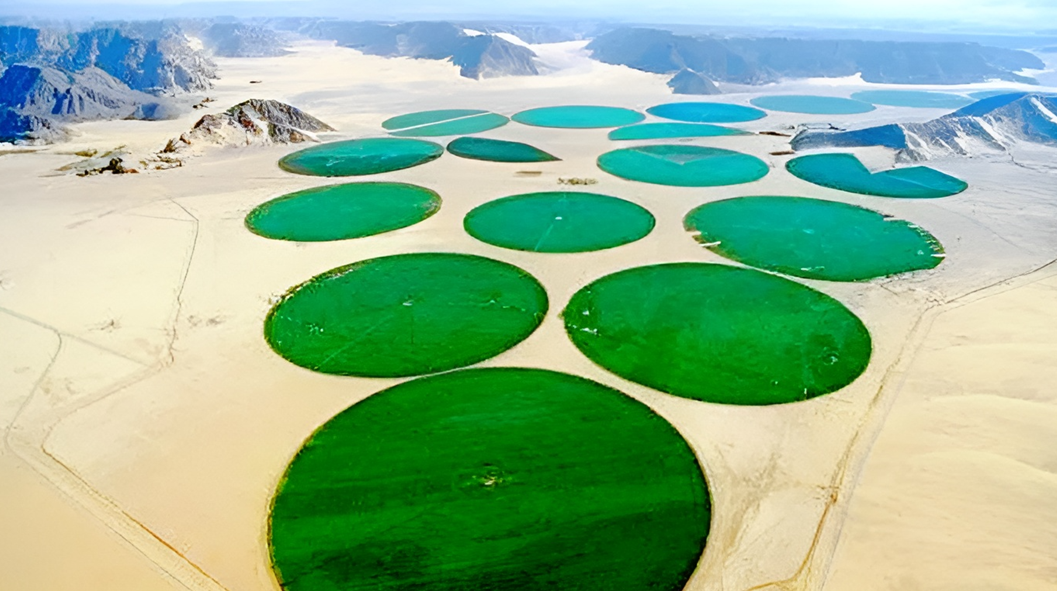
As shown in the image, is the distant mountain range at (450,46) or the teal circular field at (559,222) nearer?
the teal circular field at (559,222)

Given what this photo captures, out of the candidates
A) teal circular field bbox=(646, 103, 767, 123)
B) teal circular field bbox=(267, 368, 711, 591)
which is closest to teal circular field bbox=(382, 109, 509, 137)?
teal circular field bbox=(646, 103, 767, 123)

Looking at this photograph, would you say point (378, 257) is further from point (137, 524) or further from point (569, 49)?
point (569, 49)

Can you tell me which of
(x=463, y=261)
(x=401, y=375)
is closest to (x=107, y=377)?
(x=401, y=375)

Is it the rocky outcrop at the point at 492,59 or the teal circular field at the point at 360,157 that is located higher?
the rocky outcrop at the point at 492,59

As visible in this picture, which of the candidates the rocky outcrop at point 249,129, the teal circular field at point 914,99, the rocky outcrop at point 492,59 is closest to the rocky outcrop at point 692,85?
the teal circular field at point 914,99

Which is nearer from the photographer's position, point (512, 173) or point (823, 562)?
point (823, 562)

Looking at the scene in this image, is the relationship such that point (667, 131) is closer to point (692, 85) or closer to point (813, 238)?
point (813, 238)

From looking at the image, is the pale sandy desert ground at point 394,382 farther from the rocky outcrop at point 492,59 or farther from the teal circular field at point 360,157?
the rocky outcrop at point 492,59
